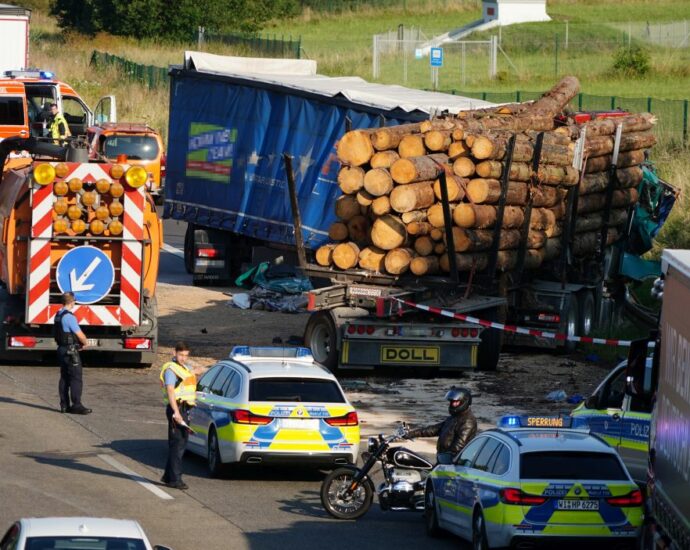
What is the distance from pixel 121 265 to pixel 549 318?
6922mm

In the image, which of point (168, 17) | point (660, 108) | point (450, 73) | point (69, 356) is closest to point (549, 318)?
point (69, 356)

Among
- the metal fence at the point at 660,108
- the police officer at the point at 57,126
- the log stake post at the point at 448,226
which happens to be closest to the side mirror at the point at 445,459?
the log stake post at the point at 448,226

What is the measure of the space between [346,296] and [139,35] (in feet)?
202

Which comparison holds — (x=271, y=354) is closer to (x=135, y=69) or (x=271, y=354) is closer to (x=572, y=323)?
(x=572, y=323)

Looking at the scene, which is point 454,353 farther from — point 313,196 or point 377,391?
point 313,196

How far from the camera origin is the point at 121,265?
23891 mm

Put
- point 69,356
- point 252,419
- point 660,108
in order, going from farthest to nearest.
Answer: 1. point 660,108
2. point 69,356
3. point 252,419

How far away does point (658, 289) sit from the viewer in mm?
15320

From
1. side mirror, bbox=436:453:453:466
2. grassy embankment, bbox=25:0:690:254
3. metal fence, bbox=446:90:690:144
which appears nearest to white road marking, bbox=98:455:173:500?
side mirror, bbox=436:453:453:466

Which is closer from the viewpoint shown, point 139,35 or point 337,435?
point 337,435

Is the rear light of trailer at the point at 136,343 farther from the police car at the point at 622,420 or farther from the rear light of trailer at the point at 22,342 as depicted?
the police car at the point at 622,420

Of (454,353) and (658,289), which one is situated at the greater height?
(658,289)

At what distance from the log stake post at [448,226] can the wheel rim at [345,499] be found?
26.0ft

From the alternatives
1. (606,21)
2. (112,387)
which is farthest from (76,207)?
(606,21)
